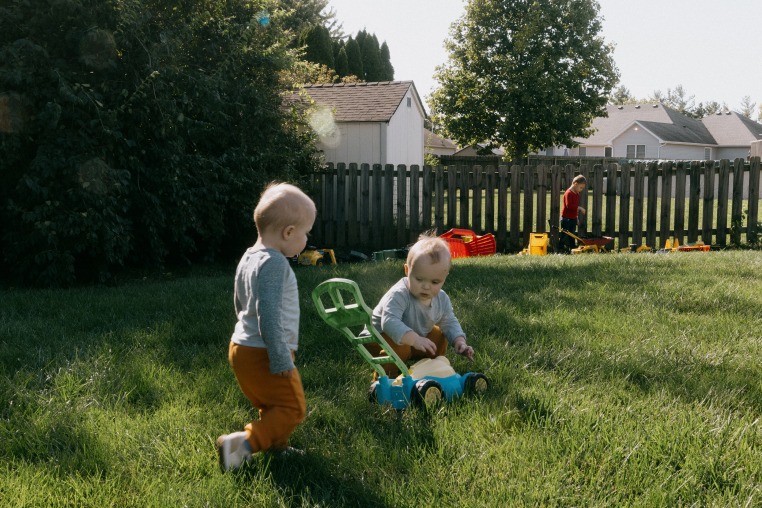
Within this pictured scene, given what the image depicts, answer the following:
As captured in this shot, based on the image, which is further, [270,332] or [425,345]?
[425,345]

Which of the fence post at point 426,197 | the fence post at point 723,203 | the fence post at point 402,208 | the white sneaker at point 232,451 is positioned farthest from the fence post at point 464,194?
the white sneaker at point 232,451

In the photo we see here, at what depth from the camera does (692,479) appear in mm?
2643

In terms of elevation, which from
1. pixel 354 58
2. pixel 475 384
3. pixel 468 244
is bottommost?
pixel 475 384

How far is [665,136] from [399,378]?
52.6 metres

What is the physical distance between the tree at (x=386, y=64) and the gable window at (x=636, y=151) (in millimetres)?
21696

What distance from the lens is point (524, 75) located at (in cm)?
3431

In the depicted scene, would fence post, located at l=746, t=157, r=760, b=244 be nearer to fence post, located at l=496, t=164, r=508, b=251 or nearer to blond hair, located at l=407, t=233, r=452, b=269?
fence post, located at l=496, t=164, r=508, b=251

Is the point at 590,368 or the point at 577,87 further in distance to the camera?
the point at 577,87

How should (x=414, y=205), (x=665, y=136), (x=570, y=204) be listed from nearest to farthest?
(x=570, y=204) < (x=414, y=205) < (x=665, y=136)

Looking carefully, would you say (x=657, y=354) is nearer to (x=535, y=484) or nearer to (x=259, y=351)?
(x=535, y=484)

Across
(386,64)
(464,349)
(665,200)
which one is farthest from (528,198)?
(386,64)

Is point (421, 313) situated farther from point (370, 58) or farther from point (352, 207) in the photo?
point (370, 58)

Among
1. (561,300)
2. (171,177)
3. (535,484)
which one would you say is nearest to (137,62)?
(171,177)

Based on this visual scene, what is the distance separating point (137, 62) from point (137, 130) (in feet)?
2.69
